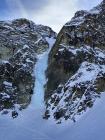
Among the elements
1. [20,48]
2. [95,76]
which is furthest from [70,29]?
[95,76]

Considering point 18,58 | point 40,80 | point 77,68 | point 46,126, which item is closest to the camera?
point 46,126

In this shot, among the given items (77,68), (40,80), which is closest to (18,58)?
(40,80)

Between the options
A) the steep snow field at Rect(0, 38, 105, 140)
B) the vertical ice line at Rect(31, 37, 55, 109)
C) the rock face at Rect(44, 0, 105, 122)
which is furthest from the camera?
the vertical ice line at Rect(31, 37, 55, 109)

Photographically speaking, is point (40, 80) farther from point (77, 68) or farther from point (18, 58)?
point (77, 68)

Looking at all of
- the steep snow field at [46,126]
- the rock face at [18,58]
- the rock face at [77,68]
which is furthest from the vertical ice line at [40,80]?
the rock face at [77,68]

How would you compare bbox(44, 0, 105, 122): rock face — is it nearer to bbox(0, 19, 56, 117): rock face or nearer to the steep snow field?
the steep snow field

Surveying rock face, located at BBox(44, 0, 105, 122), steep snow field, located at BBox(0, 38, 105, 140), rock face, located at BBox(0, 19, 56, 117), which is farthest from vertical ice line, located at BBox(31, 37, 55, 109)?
rock face, located at BBox(44, 0, 105, 122)

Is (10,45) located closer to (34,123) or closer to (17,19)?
(17,19)
